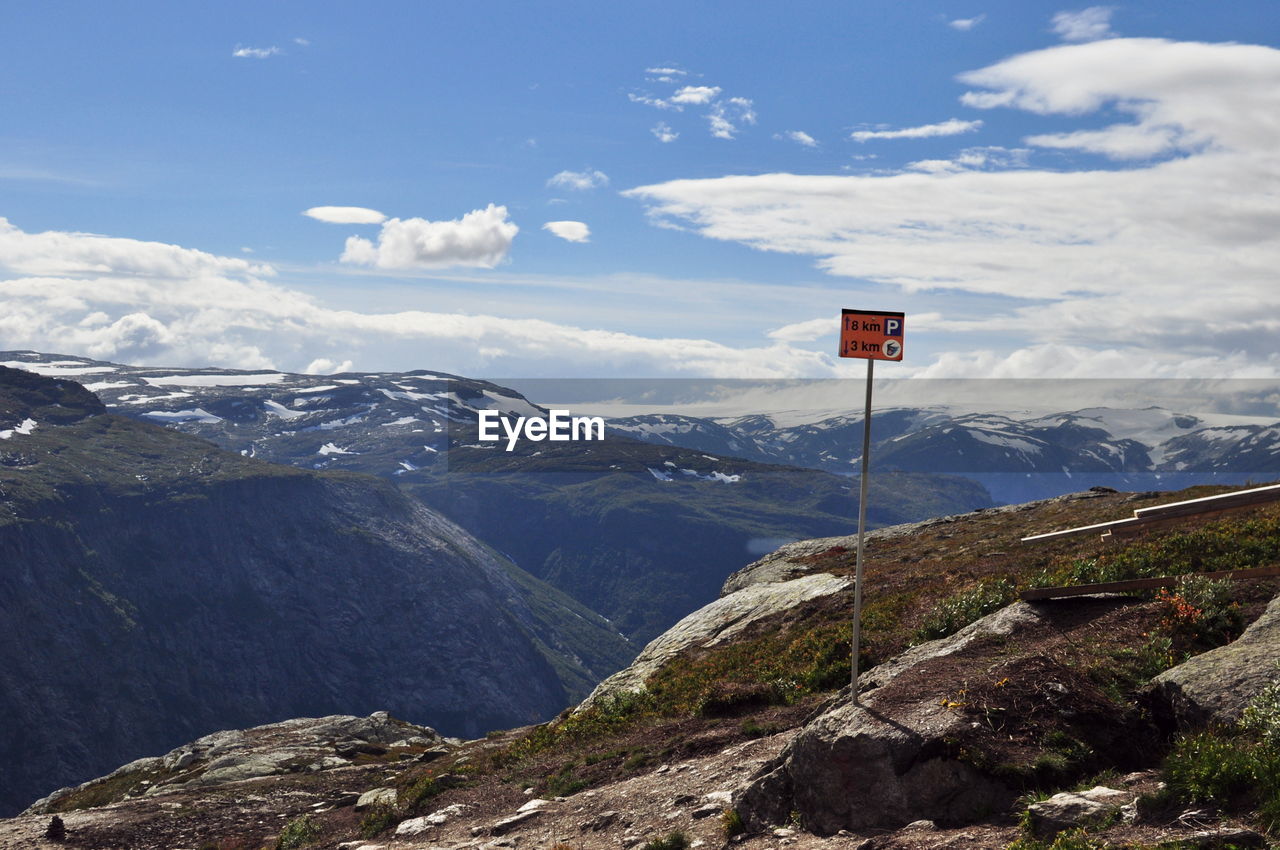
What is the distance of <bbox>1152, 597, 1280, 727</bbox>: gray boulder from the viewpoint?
15086mm

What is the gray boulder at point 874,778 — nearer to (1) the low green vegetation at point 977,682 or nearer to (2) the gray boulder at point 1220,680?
(1) the low green vegetation at point 977,682

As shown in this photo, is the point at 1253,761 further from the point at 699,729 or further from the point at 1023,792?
the point at 699,729

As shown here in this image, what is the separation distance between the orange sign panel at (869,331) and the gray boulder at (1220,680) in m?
8.52

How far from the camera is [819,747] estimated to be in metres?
17.1

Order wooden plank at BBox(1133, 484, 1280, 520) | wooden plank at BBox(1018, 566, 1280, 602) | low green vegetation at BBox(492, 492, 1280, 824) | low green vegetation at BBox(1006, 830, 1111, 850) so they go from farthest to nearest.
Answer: wooden plank at BBox(1133, 484, 1280, 520) → wooden plank at BBox(1018, 566, 1280, 602) → low green vegetation at BBox(492, 492, 1280, 824) → low green vegetation at BBox(1006, 830, 1111, 850)

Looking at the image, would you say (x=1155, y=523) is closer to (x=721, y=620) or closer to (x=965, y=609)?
(x=965, y=609)

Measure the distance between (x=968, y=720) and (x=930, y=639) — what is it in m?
12.1

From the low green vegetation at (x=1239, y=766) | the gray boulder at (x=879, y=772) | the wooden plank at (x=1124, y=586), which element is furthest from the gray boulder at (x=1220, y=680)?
the wooden plank at (x=1124, y=586)

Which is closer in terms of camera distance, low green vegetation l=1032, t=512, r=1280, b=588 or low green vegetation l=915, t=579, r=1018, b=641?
low green vegetation l=1032, t=512, r=1280, b=588

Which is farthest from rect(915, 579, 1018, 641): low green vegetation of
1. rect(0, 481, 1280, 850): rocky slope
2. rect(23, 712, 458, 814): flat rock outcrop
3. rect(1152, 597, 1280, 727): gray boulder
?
rect(23, 712, 458, 814): flat rock outcrop

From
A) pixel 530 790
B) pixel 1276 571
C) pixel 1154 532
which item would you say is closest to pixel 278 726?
pixel 530 790

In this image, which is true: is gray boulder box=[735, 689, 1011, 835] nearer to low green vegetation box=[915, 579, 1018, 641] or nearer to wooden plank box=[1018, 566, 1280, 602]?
wooden plank box=[1018, 566, 1280, 602]

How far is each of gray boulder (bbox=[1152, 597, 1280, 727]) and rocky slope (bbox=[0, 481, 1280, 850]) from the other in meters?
0.05

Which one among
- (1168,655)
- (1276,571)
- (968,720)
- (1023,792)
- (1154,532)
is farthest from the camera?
(1154,532)
